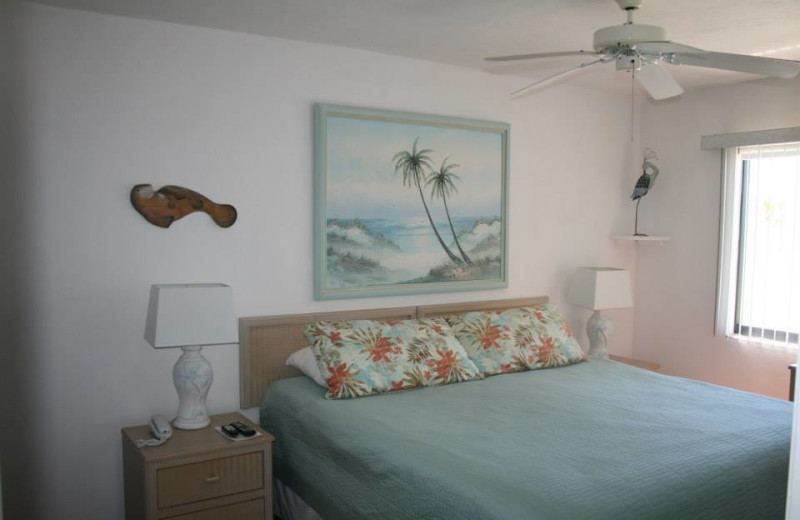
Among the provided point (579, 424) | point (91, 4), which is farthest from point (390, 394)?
point (91, 4)

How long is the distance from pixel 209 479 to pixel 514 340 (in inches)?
65.8

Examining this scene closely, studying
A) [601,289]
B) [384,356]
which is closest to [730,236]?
[601,289]

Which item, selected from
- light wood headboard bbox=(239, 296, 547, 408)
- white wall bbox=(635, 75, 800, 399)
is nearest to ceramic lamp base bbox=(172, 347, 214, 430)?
light wood headboard bbox=(239, 296, 547, 408)

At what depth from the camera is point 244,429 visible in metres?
2.73

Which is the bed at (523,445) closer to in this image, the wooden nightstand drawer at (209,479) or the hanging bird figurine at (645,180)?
the wooden nightstand drawer at (209,479)

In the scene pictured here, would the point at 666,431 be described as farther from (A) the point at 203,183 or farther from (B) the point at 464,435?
(A) the point at 203,183

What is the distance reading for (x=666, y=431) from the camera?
2.46 meters

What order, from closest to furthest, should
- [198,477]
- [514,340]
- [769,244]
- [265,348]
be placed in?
1. [198,477]
2. [265,348]
3. [514,340]
4. [769,244]

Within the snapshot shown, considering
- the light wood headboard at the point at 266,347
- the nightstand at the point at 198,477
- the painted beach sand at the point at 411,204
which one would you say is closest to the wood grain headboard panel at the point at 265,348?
the light wood headboard at the point at 266,347

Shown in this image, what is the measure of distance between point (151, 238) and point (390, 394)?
1.27 metres

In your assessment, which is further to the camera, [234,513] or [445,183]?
[445,183]

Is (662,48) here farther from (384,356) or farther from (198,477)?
(198,477)

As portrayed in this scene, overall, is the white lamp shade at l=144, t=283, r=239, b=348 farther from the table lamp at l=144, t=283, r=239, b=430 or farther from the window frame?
the window frame

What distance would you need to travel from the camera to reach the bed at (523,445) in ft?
6.37
